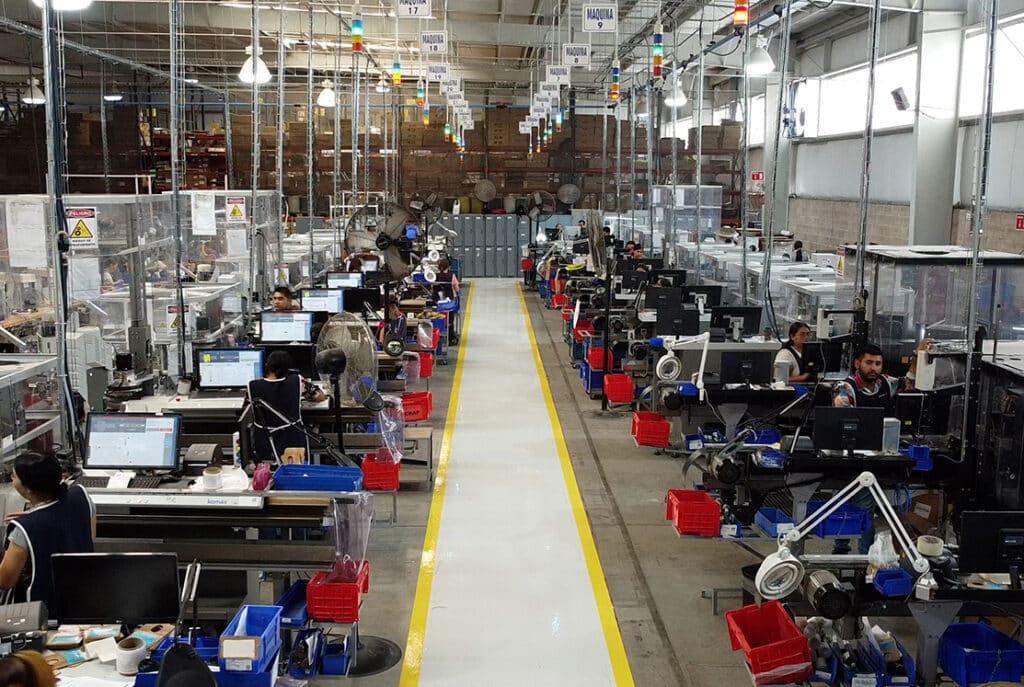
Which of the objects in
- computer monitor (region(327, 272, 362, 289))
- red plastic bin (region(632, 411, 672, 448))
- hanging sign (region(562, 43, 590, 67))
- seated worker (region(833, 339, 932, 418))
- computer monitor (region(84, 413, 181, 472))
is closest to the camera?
computer monitor (region(84, 413, 181, 472))

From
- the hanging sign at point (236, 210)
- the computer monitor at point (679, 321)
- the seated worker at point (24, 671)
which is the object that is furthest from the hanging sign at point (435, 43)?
the seated worker at point (24, 671)

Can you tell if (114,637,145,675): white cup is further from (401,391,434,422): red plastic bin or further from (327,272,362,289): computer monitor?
(327,272,362,289): computer monitor

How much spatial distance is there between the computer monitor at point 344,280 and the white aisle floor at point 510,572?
2.85 metres

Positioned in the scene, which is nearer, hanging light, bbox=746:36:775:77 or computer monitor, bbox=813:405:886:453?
computer monitor, bbox=813:405:886:453

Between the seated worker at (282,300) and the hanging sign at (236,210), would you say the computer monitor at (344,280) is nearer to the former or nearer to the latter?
the hanging sign at (236,210)

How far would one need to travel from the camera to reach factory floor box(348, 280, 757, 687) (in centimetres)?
680

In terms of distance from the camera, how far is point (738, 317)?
12008 millimetres

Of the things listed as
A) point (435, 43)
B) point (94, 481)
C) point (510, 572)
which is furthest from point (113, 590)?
point (435, 43)

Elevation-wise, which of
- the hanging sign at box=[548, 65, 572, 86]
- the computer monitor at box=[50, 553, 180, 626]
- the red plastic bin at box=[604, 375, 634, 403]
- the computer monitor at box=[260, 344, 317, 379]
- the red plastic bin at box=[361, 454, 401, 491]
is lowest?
the red plastic bin at box=[361, 454, 401, 491]

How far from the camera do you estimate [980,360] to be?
7.66m

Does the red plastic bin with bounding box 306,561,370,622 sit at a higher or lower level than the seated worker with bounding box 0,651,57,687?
lower

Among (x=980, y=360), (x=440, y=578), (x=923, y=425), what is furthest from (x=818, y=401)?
(x=440, y=578)

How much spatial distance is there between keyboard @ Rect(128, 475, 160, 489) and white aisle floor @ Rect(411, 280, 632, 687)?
2100 millimetres

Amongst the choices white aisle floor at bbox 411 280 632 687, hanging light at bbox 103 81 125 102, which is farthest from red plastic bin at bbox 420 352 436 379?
hanging light at bbox 103 81 125 102
